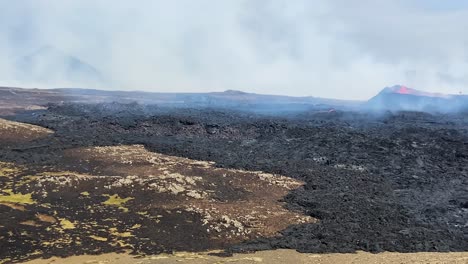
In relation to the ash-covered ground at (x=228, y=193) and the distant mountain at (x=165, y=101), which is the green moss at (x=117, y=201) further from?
the distant mountain at (x=165, y=101)

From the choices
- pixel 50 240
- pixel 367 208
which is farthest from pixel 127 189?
pixel 367 208

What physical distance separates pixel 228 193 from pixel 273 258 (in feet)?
25.6

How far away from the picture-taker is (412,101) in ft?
293

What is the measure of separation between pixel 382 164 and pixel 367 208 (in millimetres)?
10884

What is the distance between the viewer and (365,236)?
63.7ft

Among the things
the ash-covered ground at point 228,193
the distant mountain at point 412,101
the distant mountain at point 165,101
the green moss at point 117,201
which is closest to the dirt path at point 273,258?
the ash-covered ground at point 228,193

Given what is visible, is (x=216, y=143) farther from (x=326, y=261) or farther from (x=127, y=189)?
(x=326, y=261)

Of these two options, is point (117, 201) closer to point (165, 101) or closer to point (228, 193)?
point (228, 193)

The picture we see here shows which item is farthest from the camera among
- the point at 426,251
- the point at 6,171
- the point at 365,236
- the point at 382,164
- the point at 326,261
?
the point at 382,164

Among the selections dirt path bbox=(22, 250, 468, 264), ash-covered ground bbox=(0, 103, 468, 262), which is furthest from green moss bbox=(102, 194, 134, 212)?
dirt path bbox=(22, 250, 468, 264)

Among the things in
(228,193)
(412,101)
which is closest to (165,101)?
(412,101)

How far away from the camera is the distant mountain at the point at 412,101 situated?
280ft

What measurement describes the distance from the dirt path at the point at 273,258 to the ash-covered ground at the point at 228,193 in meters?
0.61

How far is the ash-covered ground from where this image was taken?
60.4ft
